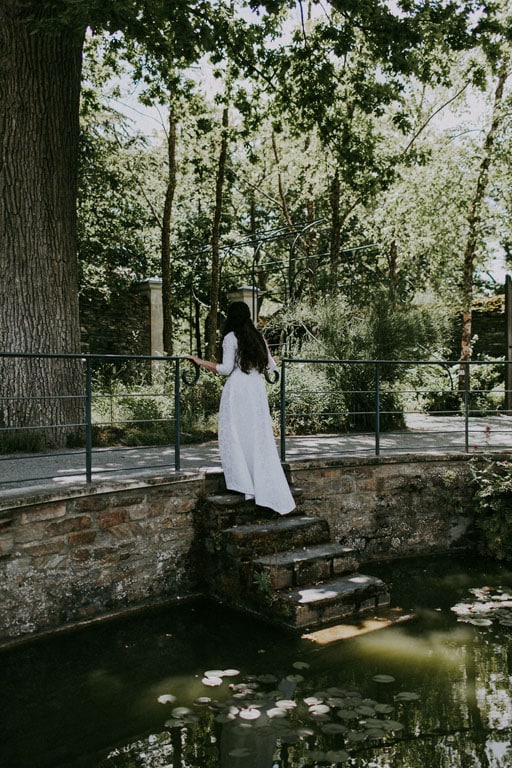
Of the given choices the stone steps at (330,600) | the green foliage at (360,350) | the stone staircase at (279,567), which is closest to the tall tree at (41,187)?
the stone staircase at (279,567)

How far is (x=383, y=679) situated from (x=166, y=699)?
1372mm

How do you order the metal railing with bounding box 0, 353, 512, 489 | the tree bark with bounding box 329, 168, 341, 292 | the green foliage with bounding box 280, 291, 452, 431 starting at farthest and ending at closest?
1. the tree bark with bounding box 329, 168, 341, 292
2. the green foliage with bounding box 280, 291, 452, 431
3. the metal railing with bounding box 0, 353, 512, 489

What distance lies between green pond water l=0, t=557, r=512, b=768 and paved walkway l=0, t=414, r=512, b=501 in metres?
1.24

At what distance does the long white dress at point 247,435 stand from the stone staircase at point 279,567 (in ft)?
0.64

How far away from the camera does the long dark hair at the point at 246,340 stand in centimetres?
616

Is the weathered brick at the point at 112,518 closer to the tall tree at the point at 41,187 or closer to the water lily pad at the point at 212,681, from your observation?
the water lily pad at the point at 212,681

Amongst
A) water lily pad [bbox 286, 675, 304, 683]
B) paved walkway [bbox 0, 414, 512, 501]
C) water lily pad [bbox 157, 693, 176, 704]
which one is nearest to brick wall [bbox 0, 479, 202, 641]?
paved walkway [bbox 0, 414, 512, 501]

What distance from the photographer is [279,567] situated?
5680mm

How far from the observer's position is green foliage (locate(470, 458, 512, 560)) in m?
7.54

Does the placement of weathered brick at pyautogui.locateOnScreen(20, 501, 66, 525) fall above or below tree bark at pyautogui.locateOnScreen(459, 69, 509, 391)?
below

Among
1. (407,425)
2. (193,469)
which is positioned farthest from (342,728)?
(407,425)

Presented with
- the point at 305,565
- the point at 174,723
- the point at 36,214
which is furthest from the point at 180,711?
the point at 36,214

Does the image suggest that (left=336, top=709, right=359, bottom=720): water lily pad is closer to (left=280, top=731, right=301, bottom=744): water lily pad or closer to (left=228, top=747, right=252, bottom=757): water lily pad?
(left=280, top=731, right=301, bottom=744): water lily pad

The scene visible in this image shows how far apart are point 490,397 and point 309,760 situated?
11.8 meters
